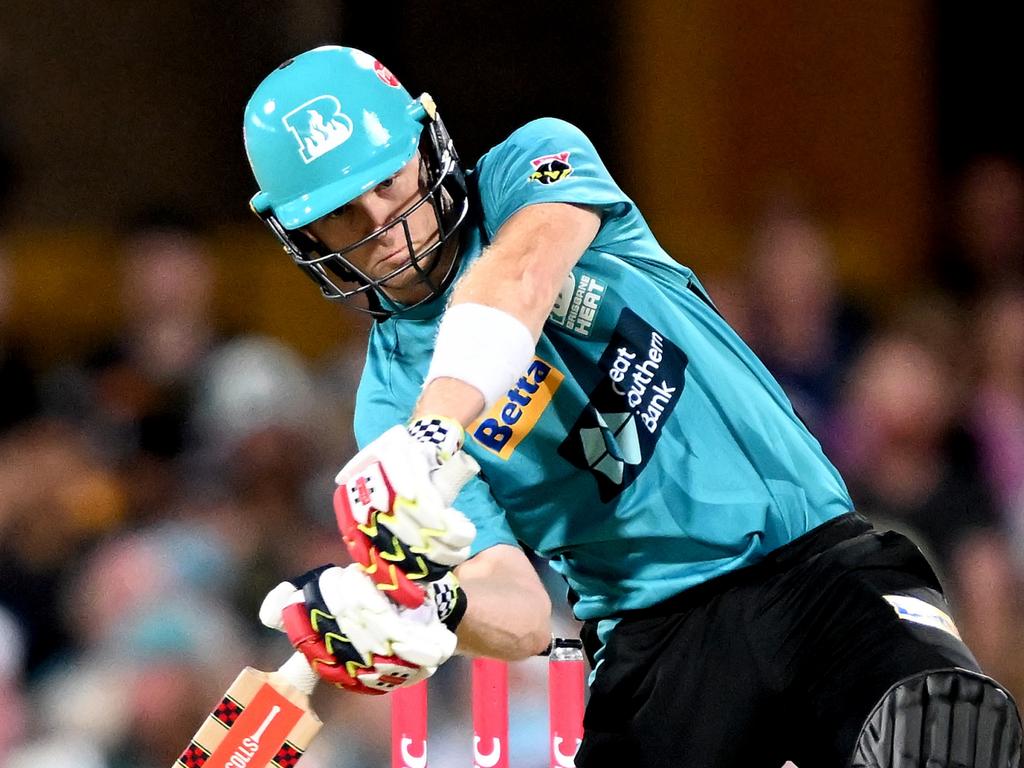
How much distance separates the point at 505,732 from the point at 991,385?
11.9 feet

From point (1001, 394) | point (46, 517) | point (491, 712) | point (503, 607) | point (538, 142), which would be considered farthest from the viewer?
point (1001, 394)

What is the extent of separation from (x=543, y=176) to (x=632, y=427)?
1.53 feet

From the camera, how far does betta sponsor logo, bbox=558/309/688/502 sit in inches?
120

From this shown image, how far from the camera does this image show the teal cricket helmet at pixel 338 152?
292cm

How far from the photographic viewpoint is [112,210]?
7.68m

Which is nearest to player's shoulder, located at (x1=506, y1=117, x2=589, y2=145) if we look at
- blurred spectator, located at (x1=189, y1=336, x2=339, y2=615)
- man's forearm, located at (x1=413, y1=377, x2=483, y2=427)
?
man's forearm, located at (x1=413, y1=377, x2=483, y2=427)

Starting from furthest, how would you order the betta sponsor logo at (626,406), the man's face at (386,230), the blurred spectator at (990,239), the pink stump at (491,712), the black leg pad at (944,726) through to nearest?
the blurred spectator at (990,239), the pink stump at (491,712), the betta sponsor logo at (626,406), the man's face at (386,230), the black leg pad at (944,726)

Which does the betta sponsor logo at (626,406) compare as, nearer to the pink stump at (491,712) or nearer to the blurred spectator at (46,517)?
the pink stump at (491,712)

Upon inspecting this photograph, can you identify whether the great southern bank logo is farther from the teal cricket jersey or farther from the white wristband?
the white wristband

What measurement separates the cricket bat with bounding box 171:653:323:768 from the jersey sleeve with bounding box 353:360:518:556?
401 mm

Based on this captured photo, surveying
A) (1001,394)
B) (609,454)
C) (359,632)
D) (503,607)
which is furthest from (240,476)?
(359,632)

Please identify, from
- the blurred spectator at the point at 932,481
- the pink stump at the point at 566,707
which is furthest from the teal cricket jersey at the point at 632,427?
the blurred spectator at the point at 932,481

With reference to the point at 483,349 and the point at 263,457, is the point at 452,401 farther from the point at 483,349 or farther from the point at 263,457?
the point at 263,457

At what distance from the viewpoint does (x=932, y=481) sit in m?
5.73
